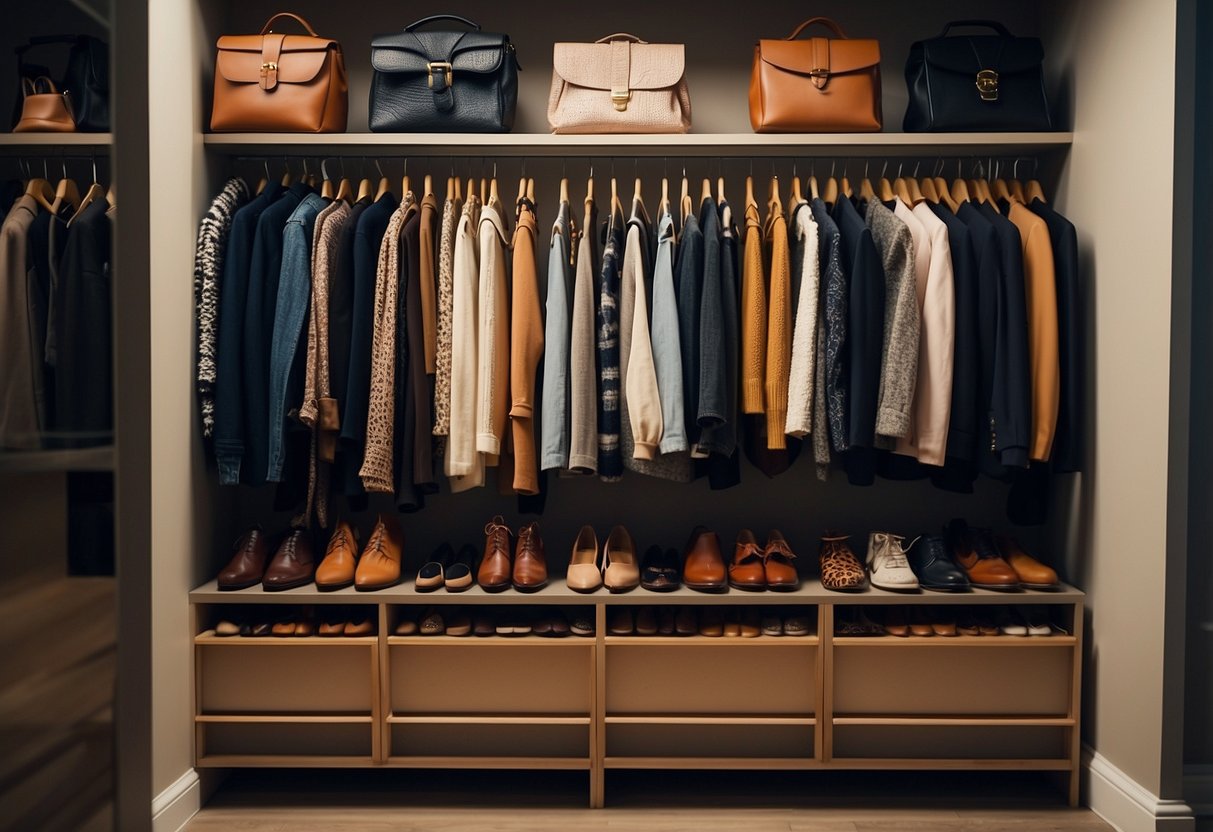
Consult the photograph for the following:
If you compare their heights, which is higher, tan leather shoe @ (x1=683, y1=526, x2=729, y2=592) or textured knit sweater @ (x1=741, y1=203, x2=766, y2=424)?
textured knit sweater @ (x1=741, y1=203, x2=766, y2=424)

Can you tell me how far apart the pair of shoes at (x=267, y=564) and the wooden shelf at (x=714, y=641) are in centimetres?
84

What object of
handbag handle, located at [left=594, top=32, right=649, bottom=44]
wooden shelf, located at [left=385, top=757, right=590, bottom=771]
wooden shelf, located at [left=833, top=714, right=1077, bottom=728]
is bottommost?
wooden shelf, located at [left=385, top=757, right=590, bottom=771]

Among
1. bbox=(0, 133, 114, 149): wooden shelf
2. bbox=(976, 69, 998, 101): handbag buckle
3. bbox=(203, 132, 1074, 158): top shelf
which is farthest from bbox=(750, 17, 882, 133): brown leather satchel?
bbox=(0, 133, 114, 149): wooden shelf

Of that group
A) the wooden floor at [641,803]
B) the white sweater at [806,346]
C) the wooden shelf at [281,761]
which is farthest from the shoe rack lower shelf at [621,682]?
the white sweater at [806,346]

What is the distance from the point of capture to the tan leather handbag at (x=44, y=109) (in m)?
0.25

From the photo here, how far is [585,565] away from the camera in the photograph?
2410mm

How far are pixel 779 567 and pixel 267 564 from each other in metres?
1.39

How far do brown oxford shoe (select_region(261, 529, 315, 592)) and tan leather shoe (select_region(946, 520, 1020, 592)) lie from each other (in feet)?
5.91

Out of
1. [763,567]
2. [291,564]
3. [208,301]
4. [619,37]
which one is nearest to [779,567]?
[763,567]

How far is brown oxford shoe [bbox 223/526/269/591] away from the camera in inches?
91.1

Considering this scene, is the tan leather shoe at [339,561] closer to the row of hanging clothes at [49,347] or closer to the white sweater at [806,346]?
the white sweater at [806,346]

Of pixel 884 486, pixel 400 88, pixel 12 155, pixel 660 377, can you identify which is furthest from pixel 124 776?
pixel 884 486

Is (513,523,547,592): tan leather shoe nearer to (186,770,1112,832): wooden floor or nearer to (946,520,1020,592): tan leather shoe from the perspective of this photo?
(186,770,1112,832): wooden floor

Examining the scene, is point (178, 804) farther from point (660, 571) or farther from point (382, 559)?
point (660, 571)
